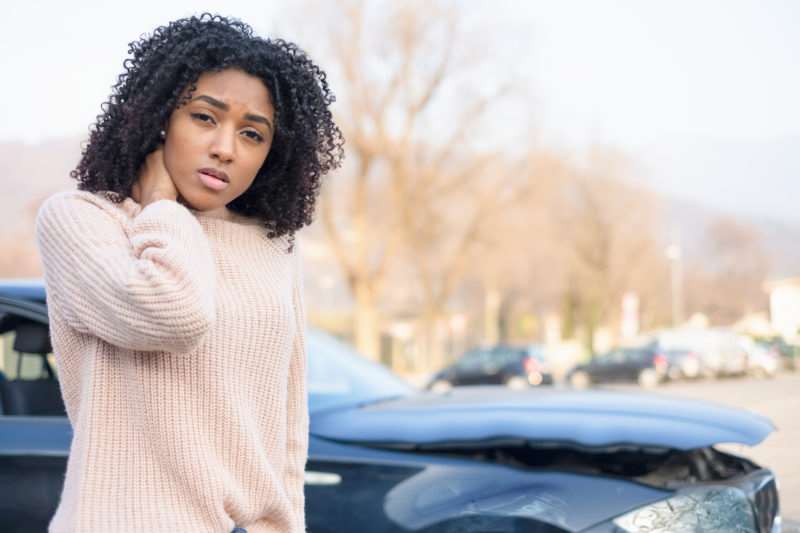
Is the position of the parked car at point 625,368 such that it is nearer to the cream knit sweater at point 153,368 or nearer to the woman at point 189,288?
the woman at point 189,288

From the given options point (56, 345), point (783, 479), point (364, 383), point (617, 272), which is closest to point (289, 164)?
point (56, 345)

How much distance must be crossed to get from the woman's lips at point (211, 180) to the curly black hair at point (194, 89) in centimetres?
9

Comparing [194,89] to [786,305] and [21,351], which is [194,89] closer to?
[21,351]

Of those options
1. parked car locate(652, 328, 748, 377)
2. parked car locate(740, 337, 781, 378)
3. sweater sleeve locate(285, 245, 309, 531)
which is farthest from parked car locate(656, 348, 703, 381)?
sweater sleeve locate(285, 245, 309, 531)

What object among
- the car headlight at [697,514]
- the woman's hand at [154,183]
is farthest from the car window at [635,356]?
the woman's hand at [154,183]

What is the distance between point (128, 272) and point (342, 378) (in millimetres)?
2555

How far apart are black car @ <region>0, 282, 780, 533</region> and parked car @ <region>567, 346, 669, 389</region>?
82.8 ft

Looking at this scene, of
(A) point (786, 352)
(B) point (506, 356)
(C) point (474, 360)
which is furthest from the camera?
(A) point (786, 352)

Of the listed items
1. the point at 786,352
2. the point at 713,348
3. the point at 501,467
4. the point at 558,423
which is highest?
the point at 558,423

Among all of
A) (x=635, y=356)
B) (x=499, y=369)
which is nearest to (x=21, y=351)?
(x=499, y=369)

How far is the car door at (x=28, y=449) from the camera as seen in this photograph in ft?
10.3

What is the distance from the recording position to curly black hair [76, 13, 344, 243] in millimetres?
1765

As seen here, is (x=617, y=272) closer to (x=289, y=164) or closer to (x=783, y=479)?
(x=783, y=479)

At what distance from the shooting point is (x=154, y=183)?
178cm
